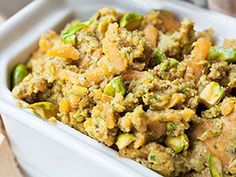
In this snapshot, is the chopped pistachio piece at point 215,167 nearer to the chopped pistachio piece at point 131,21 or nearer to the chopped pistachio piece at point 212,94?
the chopped pistachio piece at point 212,94

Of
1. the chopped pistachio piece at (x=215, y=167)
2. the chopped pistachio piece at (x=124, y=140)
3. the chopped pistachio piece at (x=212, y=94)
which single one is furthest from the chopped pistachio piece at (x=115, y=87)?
the chopped pistachio piece at (x=215, y=167)

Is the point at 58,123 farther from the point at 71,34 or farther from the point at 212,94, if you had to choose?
the point at 212,94

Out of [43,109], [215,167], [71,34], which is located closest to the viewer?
[215,167]

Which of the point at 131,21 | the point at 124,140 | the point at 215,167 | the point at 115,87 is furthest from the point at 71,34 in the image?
the point at 215,167

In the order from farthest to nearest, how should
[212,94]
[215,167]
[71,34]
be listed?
[71,34], [212,94], [215,167]

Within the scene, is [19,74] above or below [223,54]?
below

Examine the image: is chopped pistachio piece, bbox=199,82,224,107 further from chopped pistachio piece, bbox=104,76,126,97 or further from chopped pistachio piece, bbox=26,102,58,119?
chopped pistachio piece, bbox=26,102,58,119
